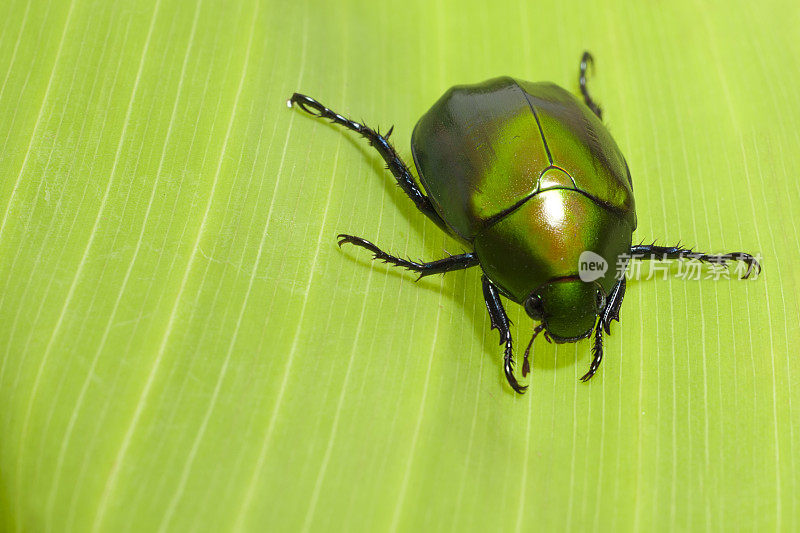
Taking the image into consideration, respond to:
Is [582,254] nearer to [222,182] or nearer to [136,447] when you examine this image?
[222,182]

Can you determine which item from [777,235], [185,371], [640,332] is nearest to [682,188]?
[777,235]

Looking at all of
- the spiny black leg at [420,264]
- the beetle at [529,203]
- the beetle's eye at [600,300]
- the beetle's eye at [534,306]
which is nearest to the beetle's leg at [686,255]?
the beetle at [529,203]

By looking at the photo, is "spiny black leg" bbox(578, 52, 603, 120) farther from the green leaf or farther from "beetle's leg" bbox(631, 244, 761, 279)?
"beetle's leg" bbox(631, 244, 761, 279)

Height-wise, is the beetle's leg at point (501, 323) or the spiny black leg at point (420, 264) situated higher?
the spiny black leg at point (420, 264)

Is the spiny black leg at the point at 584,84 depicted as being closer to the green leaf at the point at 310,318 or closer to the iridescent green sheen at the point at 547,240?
the green leaf at the point at 310,318

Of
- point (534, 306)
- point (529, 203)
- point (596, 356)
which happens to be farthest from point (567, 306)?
point (529, 203)

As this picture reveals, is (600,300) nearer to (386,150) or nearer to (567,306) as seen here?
(567,306)

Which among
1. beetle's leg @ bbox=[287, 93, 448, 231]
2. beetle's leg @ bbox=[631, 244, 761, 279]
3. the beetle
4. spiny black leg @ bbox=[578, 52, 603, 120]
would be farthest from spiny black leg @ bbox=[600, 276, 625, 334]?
spiny black leg @ bbox=[578, 52, 603, 120]
